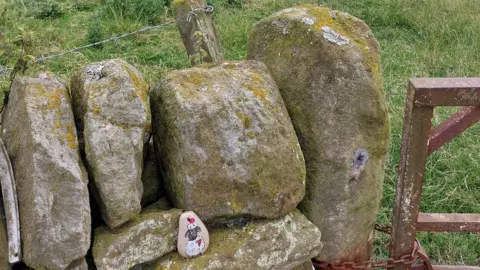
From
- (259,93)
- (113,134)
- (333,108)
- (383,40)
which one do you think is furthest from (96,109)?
(383,40)

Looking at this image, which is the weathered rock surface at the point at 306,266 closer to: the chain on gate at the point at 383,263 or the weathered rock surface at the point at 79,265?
the chain on gate at the point at 383,263

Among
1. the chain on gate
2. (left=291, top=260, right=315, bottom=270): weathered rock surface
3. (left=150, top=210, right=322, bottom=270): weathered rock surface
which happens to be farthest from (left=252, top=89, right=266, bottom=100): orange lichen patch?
the chain on gate

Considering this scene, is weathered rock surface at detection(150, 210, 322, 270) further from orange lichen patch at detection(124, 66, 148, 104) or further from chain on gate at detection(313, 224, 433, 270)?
orange lichen patch at detection(124, 66, 148, 104)

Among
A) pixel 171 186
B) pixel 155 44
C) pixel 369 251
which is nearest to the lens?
pixel 171 186

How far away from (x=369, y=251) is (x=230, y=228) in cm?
89

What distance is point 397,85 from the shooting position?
5.73 m

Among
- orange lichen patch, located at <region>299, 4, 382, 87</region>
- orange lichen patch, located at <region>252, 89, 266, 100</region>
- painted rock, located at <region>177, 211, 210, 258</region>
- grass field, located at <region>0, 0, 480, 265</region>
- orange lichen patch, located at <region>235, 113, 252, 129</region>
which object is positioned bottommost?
grass field, located at <region>0, 0, 480, 265</region>

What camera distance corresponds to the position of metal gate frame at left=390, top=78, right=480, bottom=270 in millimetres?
2521

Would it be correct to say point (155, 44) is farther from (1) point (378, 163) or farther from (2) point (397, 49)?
(1) point (378, 163)

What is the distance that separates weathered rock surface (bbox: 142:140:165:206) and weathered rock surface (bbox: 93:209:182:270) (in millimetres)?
253

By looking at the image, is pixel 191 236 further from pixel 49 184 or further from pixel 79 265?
pixel 49 184

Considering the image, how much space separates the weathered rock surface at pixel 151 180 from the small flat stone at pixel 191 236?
12.7 inches

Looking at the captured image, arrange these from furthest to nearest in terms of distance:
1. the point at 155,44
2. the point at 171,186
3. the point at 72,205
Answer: the point at 155,44 < the point at 171,186 < the point at 72,205

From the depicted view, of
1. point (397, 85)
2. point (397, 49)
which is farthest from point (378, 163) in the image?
point (397, 49)
